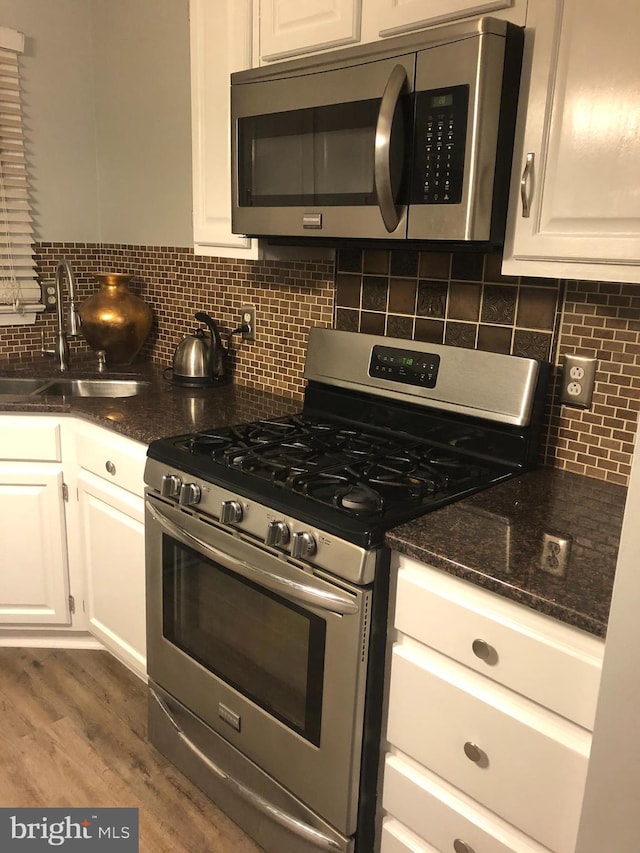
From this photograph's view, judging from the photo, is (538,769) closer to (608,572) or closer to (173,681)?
(608,572)

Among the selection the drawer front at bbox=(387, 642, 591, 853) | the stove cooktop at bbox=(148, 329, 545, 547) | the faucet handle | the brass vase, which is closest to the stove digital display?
the stove cooktop at bbox=(148, 329, 545, 547)

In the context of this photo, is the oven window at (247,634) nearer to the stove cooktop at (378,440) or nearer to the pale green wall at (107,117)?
the stove cooktop at (378,440)

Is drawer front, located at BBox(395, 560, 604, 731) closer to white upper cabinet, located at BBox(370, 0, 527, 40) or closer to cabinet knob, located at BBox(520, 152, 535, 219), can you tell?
cabinet knob, located at BBox(520, 152, 535, 219)

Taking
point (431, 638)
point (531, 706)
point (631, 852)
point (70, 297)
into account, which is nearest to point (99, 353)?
point (70, 297)

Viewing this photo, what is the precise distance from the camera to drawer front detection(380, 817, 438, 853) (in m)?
1.43

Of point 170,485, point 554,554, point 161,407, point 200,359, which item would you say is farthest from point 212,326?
point 554,554

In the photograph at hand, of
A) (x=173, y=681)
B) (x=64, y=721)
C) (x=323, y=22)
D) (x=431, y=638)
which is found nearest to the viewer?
(x=431, y=638)

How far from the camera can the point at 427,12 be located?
1.46 metres

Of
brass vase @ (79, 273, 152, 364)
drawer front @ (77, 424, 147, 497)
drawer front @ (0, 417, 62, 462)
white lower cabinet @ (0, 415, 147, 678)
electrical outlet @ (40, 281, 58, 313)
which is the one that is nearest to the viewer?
drawer front @ (77, 424, 147, 497)

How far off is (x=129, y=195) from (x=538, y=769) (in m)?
2.52

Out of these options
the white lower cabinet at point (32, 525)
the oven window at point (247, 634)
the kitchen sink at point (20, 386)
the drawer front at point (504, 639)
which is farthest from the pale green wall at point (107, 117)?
the drawer front at point (504, 639)

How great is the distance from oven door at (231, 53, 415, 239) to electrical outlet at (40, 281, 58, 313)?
4.45 ft

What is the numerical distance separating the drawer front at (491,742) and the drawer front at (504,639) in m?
0.04

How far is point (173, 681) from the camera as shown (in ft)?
6.19
